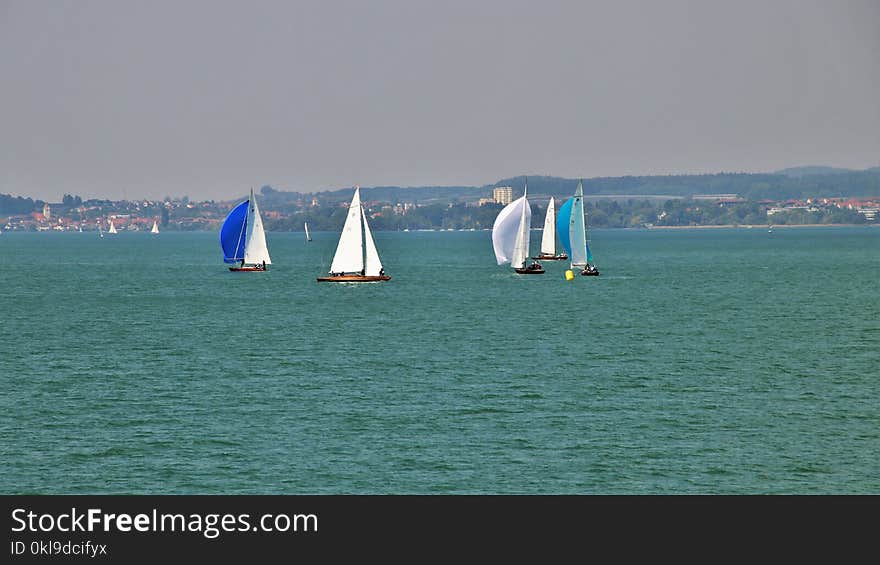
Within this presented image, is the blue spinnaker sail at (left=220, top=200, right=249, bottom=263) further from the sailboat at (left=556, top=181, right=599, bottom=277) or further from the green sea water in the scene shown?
the sailboat at (left=556, top=181, right=599, bottom=277)

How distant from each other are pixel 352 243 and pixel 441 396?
224 ft

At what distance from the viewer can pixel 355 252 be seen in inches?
4872

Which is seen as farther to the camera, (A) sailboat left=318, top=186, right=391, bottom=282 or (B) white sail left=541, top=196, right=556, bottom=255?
(B) white sail left=541, top=196, right=556, bottom=255

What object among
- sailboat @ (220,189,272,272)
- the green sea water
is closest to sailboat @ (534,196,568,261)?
sailboat @ (220,189,272,272)

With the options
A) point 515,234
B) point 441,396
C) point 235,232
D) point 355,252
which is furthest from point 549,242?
point 441,396

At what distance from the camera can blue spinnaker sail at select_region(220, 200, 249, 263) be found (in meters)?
145

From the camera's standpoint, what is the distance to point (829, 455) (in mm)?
43062

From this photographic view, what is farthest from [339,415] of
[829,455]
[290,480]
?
[829,455]

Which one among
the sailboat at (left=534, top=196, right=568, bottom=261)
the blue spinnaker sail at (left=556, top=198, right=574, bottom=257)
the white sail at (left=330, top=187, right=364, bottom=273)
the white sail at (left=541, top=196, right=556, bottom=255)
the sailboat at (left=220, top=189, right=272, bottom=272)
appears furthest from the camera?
the sailboat at (left=534, top=196, right=568, bottom=261)

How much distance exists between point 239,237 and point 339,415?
103 meters

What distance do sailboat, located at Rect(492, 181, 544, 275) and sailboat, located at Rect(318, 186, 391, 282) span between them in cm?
1506
